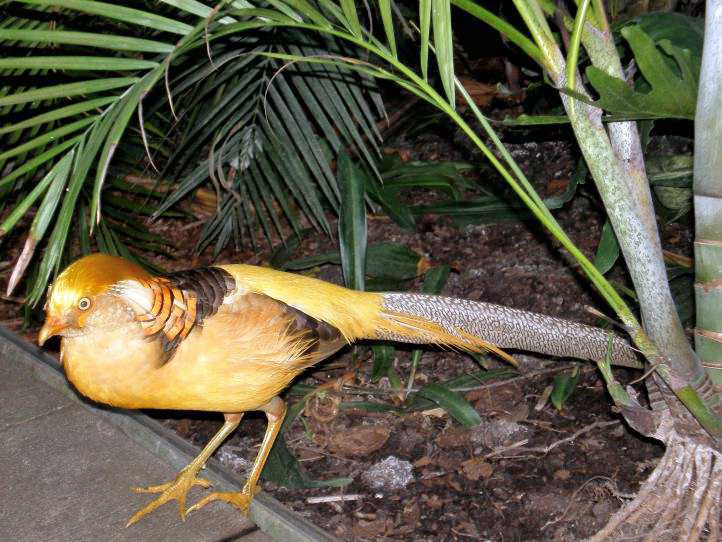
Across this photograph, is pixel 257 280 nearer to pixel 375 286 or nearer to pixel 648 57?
pixel 375 286

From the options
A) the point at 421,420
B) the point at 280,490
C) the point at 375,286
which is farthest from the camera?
the point at 375,286

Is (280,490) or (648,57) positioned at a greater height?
(648,57)

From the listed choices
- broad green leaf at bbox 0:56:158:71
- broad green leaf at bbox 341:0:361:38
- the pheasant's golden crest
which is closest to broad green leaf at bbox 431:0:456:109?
broad green leaf at bbox 341:0:361:38

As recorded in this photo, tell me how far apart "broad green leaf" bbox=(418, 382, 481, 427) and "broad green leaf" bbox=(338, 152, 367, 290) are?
0.54 m

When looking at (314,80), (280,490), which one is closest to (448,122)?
(314,80)

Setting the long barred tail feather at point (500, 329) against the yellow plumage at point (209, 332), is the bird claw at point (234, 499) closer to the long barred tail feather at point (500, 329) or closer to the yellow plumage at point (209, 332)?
the yellow plumage at point (209, 332)

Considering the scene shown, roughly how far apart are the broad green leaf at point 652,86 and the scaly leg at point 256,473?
149 cm

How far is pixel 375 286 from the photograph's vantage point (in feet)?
11.7

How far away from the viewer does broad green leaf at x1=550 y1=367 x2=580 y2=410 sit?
2867 millimetres

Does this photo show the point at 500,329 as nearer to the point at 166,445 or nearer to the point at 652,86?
the point at 652,86

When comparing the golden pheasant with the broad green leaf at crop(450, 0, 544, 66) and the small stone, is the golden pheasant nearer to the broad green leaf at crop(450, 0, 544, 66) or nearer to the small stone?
the small stone

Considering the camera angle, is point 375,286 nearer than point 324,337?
No

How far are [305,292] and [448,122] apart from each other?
2.10 meters

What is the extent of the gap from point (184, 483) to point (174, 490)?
4 centimetres
